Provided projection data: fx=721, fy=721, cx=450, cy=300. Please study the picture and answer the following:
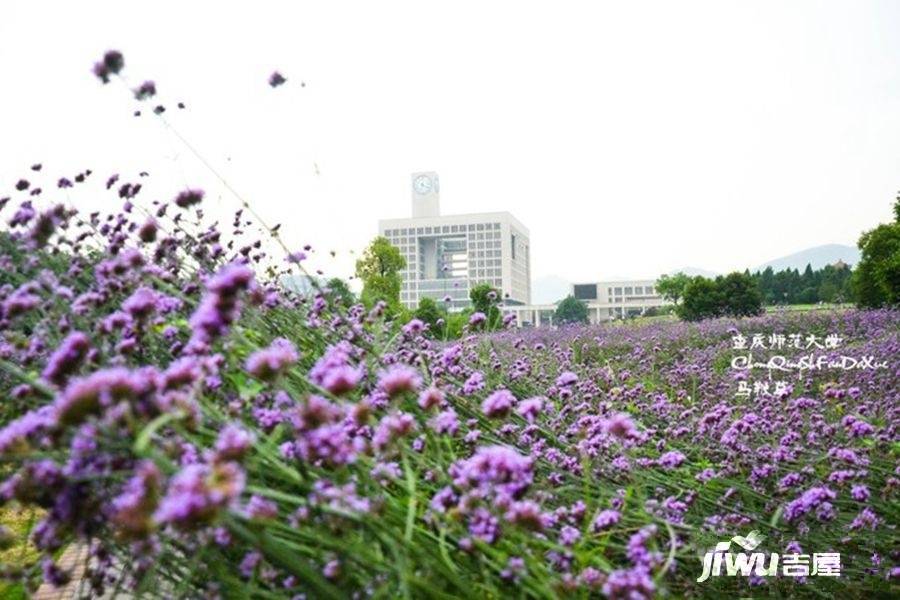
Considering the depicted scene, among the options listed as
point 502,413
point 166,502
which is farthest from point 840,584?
point 166,502

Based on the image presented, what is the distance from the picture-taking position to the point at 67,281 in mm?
2510

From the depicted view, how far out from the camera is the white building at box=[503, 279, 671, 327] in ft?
400

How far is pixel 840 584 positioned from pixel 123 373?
258 centimetres

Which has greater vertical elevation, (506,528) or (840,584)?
(506,528)

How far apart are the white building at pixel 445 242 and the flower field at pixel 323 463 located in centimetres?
12689

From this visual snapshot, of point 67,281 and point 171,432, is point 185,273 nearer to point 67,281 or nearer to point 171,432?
point 67,281

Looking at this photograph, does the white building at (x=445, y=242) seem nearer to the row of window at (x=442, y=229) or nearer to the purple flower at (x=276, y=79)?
the row of window at (x=442, y=229)

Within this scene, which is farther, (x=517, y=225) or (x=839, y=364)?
(x=517, y=225)

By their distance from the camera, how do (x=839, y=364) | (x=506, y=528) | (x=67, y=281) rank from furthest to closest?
(x=839, y=364), (x=67, y=281), (x=506, y=528)

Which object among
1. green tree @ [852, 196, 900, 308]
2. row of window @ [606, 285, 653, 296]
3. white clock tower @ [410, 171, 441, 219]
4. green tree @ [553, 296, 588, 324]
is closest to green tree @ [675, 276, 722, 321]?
green tree @ [852, 196, 900, 308]

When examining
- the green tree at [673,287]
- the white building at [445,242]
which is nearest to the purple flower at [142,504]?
the green tree at [673,287]

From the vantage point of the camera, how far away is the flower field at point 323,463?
109 centimetres

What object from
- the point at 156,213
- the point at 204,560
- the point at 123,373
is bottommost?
the point at 204,560

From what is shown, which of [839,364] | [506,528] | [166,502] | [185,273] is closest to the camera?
[166,502]
